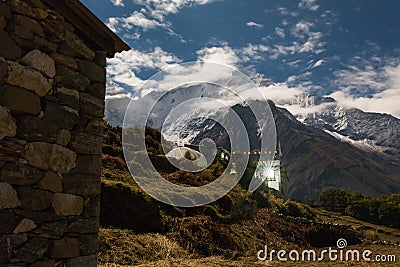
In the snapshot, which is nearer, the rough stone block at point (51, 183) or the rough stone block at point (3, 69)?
the rough stone block at point (3, 69)

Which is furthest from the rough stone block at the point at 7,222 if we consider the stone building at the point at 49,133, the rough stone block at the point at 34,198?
the rough stone block at the point at 34,198

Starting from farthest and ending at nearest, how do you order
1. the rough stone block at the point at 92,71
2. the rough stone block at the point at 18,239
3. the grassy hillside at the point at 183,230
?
the grassy hillside at the point at 183,230, the rough stone block at the point at 92,71, the rough stone block at the point at 18,239

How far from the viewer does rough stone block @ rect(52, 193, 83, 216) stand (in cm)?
441

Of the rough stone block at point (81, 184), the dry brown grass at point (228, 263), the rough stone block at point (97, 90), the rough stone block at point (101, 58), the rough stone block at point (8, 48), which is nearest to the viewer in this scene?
the rough stone block at point (8, 48)

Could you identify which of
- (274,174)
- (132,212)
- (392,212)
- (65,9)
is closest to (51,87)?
(65,9)

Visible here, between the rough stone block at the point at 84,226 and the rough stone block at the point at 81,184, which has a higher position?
the rough stone block at the point at 81,184

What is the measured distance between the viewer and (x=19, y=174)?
4055mm

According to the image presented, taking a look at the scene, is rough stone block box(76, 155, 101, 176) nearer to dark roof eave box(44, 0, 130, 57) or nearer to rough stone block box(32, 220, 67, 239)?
rough stone block box(32, 220, 67, 239)

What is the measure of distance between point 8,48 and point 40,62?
1.33ft

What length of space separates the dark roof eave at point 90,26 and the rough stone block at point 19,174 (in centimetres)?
220

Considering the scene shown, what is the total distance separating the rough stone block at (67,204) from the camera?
14.5ft

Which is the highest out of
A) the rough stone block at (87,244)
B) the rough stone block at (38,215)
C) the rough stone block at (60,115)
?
the rough stone block at (60,115)

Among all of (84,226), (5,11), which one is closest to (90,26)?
(5,11)

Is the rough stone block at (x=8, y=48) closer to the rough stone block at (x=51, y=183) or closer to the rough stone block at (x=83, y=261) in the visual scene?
the rough stone block at (x=51, y=183)
